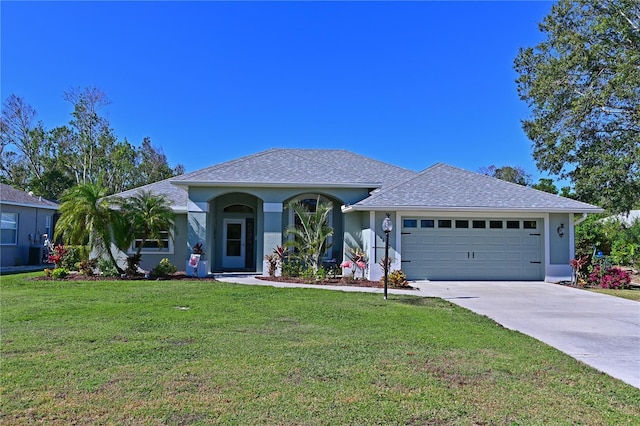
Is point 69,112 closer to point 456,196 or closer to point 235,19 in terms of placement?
point 235,19

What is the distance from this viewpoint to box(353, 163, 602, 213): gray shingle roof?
48.5ft

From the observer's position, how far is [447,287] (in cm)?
1346

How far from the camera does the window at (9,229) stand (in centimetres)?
1973

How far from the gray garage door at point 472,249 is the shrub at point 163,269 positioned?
333 inches

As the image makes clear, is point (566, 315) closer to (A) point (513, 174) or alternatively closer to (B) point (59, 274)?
(B) point (59, 274)

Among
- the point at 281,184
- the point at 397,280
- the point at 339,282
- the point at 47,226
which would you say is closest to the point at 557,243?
the point at 397,280

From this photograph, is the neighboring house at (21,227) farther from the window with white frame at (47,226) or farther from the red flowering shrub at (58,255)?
the red flowering shrub at (58,255)

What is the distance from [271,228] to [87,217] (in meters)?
6.22

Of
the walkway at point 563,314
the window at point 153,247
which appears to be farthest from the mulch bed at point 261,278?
the window at point 153,247

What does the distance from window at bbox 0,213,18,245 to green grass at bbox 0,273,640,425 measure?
1421cm

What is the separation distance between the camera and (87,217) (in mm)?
14203

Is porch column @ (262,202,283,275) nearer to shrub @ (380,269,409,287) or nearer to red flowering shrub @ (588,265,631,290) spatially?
shrub @ (380,269,409,287)

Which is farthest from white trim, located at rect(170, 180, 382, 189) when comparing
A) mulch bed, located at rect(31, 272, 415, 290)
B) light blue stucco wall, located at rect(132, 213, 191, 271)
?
mulch bed, located at rect(31, 272, 415, 290)

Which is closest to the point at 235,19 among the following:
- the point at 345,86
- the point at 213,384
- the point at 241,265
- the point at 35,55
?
the point at 35,55
